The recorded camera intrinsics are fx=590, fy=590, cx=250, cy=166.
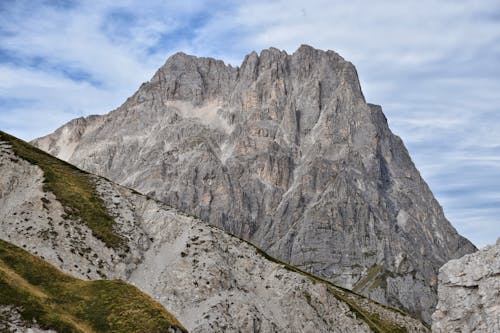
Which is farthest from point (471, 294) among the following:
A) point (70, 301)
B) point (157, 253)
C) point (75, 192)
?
→ point (75, 192)

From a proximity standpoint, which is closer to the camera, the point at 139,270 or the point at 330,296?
the point at 139,270

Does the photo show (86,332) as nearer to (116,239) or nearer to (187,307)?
(187,307)

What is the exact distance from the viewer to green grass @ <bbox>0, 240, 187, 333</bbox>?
2151 inches

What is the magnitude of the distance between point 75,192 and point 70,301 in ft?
136

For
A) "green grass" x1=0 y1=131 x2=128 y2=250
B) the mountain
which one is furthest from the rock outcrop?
"green grass" x1=0 y1=131 x2=128 y2=250

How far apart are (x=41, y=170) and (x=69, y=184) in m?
5.34

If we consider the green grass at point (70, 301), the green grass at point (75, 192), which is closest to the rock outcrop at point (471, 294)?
the green grass at point (70, 301)

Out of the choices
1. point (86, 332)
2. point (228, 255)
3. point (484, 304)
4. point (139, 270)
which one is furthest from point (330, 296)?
point (86, 332)

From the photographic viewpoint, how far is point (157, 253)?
9656 centimetres

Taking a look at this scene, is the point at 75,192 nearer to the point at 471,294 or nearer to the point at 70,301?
the point at 70,301

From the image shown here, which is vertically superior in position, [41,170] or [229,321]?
[41,170]

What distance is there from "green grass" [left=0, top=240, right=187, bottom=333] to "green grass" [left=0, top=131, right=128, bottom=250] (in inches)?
911

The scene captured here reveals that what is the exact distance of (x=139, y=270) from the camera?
91.9 m

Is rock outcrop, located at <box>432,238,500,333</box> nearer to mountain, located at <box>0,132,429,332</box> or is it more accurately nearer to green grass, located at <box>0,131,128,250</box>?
mountain, located at <box>0,132,429,332</box>
